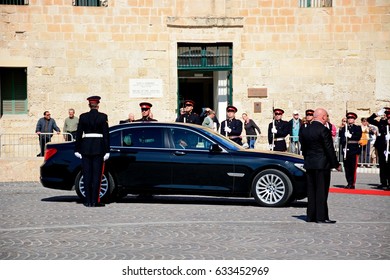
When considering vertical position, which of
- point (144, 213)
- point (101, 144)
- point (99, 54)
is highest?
point (99, 54)

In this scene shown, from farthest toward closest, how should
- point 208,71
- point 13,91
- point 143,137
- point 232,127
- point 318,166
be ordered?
point 208,71 → point 13,91 → point 232,127 → point 143,137 → point 318,166

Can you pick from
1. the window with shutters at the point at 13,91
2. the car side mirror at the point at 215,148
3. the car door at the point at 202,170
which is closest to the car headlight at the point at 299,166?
the car door at the point at 202,170

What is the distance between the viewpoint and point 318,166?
44.6 ft

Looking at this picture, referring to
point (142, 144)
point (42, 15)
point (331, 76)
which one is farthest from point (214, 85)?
point (142, 144)

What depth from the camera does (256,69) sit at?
30578mm

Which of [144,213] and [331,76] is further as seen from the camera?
[331,76]

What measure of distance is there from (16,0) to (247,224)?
18.6m

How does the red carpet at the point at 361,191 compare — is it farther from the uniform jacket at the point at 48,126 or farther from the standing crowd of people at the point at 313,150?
the uniform jacket at the point at 48,126

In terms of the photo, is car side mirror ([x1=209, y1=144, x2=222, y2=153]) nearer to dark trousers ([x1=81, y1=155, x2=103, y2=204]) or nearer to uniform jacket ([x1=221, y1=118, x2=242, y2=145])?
dark trousers ([x1=81, y1=155, x2=103, y2=204])

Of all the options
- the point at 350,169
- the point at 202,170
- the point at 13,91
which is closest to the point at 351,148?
the point at 350,169

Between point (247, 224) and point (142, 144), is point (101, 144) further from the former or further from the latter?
point (247, 224)

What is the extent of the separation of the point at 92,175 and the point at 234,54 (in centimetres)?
1538

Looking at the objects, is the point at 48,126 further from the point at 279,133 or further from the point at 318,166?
the point at 318,166
